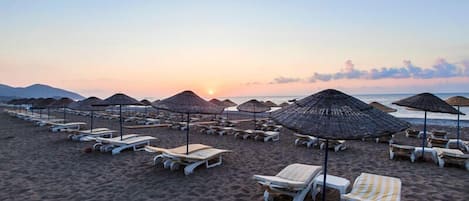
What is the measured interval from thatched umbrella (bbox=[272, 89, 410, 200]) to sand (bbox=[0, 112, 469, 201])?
Result: 1999mm

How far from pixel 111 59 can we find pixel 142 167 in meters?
15.2

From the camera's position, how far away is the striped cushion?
3637 millimetres

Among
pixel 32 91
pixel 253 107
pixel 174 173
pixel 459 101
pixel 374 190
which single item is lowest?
pixel 174 173

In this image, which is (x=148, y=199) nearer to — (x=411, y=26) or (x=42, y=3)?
(x=42, y=3)

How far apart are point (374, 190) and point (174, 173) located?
4.07m

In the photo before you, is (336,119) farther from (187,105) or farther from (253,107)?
(253,107)

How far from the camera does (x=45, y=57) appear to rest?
18781 mm

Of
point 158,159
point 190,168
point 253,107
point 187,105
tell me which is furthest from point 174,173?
point 253,107

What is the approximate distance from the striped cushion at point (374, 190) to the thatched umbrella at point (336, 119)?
1.16 metres

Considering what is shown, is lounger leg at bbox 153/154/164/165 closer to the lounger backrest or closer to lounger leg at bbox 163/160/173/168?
lounger leg at bbox 163/160/173/168

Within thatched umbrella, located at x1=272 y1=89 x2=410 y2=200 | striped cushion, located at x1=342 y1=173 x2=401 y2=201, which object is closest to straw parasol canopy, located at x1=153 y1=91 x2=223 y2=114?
thatched umbrella, located at x1=272 y1=89 x2=410 y2=200

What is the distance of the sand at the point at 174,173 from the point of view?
4730mm

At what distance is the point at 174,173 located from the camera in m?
6.01

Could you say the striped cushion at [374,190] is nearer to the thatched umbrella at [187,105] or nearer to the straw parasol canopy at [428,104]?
the thatched umbrella at [187,105]
